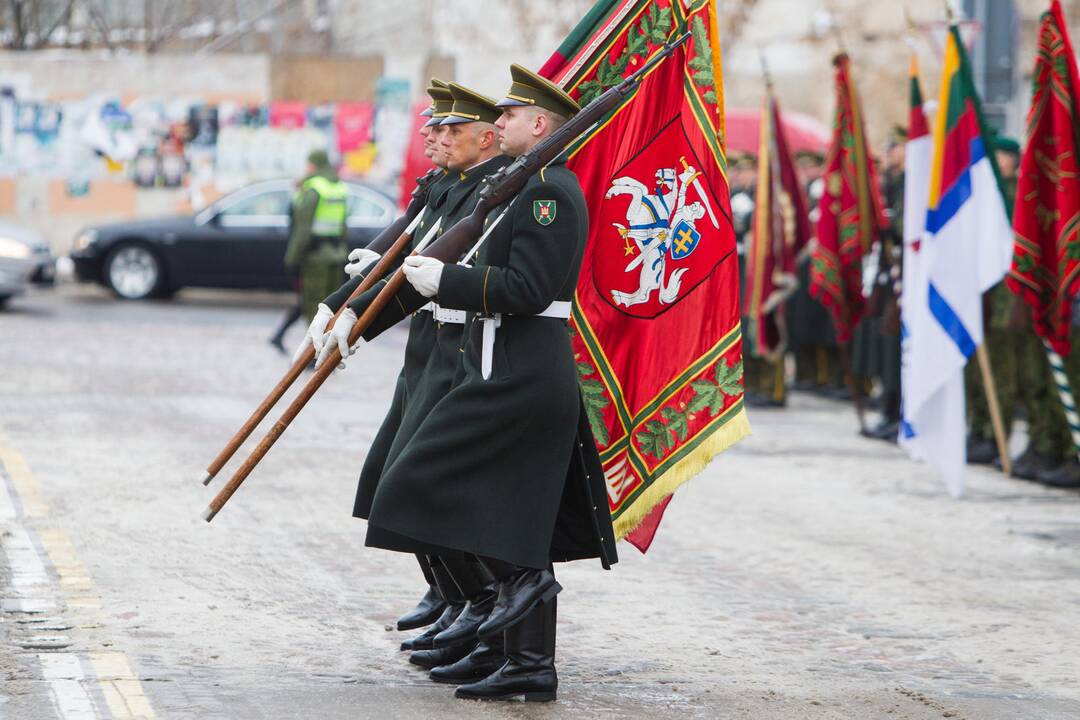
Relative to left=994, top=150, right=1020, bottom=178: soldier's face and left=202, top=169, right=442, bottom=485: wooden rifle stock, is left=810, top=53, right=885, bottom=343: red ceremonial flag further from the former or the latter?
left=202, top=169, right=442, bottom=485: wooden rifle stock

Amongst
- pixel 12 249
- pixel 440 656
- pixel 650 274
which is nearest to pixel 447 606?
pixel 440 656

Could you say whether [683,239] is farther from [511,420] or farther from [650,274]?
[511,420]

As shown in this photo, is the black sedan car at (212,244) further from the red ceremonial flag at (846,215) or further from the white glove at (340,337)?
the white glove at (340,337)

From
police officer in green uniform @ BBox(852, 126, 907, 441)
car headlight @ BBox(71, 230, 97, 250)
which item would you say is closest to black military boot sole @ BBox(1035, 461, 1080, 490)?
police officer in green uniform @ BBox(852, 126, 907, 441)

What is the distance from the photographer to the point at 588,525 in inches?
233

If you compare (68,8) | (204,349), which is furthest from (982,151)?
(68,8)

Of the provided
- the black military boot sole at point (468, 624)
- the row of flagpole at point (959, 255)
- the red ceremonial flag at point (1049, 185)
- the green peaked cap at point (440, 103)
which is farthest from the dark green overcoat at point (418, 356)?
the red ceremonial flag at point (1049, 185)

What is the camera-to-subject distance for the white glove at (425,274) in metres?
5.55

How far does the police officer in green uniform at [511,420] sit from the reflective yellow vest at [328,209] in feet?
36.6

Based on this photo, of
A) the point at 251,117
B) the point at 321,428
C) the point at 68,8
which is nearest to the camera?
the point at 321,428

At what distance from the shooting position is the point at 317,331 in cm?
594

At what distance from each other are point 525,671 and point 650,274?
143cm

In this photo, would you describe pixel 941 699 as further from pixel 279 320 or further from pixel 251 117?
pixel 251 117

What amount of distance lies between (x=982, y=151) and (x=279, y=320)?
37.5ft
